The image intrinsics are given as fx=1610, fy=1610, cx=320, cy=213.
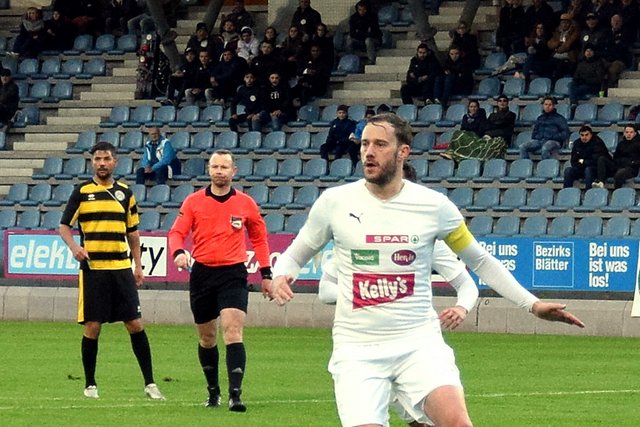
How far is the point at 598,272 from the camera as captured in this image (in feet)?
71.3

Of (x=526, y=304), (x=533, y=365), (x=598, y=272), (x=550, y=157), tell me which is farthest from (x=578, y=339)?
(x=526, y=304)

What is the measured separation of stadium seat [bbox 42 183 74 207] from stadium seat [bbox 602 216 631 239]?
34.8ft

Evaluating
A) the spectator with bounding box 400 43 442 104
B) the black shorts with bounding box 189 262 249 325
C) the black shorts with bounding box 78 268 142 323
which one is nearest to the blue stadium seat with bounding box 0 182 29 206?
the spectator with bounding box 400 43 442 104

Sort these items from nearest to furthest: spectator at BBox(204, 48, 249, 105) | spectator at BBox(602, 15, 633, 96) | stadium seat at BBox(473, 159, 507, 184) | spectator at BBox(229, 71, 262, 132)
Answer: stadium seat at BBox(473, 159, 507, 184) → spectator at BBox(602, 15, 633, 96) → spectator at BBox(229, 71, 262, 132) → spectator at BBox(204, 48, 249, 105)

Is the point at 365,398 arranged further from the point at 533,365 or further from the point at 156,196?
the point at 156,196

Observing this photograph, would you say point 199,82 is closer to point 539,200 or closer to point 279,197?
point 279,197

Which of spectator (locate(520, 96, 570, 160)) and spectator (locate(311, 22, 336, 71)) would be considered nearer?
spectator (locate(520, 96, 570, 160))

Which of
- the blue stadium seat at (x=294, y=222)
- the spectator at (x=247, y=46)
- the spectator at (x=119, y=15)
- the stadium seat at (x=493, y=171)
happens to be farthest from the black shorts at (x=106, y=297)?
the spectator at (x=119, y=15)

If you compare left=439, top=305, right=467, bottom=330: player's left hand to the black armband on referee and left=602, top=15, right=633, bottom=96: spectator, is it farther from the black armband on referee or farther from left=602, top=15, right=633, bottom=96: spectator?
left=602, top=15, right=633, bottom=96: spectator

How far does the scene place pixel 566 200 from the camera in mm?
25078

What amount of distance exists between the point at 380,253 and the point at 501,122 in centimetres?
1940

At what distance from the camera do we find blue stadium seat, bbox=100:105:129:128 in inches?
1262

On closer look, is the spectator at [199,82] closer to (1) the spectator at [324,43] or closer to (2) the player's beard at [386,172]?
(1) the spectator at [324,43]

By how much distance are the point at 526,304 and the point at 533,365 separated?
981 cm
